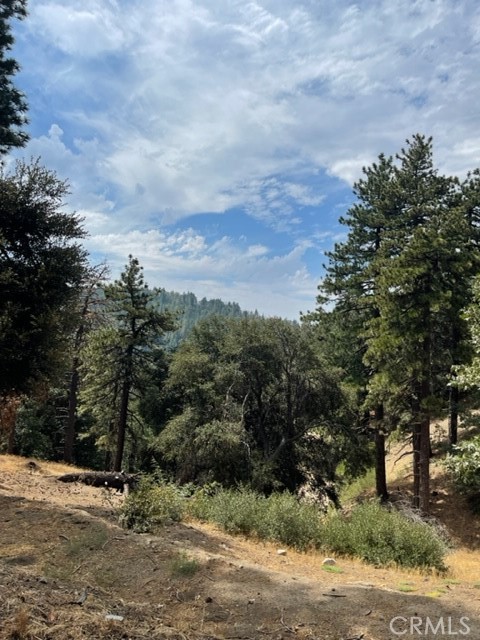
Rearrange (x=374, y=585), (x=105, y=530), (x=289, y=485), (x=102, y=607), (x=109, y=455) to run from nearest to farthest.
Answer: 1. (x=102, y=607)
2. (x=374, y=585)
3. (x=105, y=530)
4. (x=289, y=485)
5. (x=109, y=455)

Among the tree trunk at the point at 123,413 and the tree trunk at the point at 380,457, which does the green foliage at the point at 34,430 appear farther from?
the tree trunk at the point at 380,457

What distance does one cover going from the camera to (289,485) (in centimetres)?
1933

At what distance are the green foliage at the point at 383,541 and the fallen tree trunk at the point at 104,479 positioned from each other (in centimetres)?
651

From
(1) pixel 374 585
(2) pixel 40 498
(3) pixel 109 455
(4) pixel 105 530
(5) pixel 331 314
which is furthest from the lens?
(3) pixel 109 455

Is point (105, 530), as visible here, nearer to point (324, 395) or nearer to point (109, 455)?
point (324, 395)

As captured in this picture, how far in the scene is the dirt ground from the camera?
434cm

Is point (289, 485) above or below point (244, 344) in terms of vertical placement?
below

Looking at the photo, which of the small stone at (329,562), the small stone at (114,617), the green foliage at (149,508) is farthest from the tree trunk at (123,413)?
the small stone at (114,617)

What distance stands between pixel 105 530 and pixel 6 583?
267 cm

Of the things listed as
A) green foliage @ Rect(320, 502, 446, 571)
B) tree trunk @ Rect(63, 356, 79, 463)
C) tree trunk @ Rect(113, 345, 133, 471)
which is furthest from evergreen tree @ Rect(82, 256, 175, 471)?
green foliage @ Rect(320, 502, 446, 571)

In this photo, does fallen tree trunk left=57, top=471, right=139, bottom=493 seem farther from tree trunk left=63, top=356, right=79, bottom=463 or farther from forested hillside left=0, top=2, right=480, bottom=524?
tree trunk left=63, top=356, right=79, bottom=463

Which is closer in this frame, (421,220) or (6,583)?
(6,583)

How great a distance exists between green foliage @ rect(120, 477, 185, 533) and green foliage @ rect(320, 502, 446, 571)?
2897 mm

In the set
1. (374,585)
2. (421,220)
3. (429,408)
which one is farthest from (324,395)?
(374,585)
